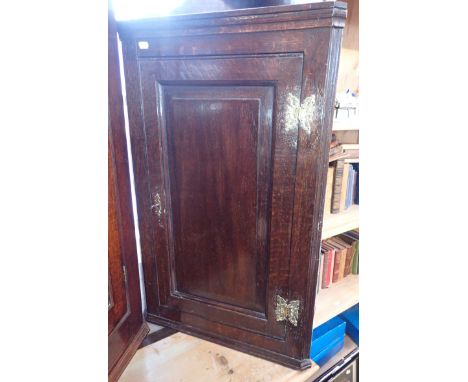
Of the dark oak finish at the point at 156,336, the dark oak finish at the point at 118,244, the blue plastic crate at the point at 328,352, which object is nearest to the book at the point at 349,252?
the blue plastic crate at the point at 328,352

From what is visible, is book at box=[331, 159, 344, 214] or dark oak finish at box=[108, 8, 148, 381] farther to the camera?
book at box=[331, 159, 344, 214]

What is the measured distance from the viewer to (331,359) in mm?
1353

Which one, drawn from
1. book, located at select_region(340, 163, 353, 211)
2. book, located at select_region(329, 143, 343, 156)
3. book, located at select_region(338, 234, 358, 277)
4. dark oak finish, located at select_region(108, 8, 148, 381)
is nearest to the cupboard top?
dark oak finish, located at select_region(108, 8, 148, 381)

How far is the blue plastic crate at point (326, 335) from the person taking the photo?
126cm

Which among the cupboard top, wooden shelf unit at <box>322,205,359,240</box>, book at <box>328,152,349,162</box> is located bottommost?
A: wooden shelf unit at <box>322,205,359,240</box>

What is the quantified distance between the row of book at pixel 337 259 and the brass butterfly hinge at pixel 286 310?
417 millimetres

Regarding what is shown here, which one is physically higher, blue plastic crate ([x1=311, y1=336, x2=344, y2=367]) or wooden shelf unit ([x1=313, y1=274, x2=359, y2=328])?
wooden shelf unit ([x1=313, y1=274, x2=359, y2=328])

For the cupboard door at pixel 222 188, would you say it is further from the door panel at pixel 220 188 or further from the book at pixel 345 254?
the book at pixel 345 254

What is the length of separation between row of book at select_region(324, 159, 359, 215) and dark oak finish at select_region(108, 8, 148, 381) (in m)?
0.77

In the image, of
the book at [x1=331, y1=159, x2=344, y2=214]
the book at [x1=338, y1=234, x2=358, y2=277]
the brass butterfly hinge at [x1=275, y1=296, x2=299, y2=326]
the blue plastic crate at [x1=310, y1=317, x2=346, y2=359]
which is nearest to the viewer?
the brass butterfly hinge at [x1=275, y1=296, x2=299, y2=326]

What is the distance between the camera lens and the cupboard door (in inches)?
29.8

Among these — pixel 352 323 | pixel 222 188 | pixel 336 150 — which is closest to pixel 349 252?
pixel 352 323

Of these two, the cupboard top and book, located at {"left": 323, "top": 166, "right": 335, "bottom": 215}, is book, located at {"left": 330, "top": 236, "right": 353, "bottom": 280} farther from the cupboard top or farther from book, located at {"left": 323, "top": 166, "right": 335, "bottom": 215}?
the cupboard top

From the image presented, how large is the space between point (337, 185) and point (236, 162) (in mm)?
550
